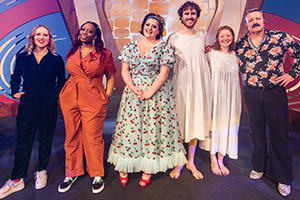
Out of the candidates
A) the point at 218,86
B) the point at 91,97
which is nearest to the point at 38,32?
the point at 91,97

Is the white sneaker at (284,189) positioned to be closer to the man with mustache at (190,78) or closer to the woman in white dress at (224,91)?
the woman in white dress at (224,91)

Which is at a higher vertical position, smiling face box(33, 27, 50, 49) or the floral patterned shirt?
smiling face box(33, 27, 50, 49)

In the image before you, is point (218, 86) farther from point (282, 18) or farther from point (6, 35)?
point (6, 35)

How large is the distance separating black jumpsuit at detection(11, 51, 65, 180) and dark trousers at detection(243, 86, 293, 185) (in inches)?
83.3

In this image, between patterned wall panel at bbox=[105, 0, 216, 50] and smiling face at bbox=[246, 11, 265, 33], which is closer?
→ smiling face at bbox=[246, 11, 265, 33]

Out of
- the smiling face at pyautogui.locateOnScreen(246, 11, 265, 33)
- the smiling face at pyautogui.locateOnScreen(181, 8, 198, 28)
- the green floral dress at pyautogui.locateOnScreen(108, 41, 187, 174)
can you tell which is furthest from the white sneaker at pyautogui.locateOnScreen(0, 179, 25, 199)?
the smiling face at pyautogui.locateOnScreen(246, 11, 265, 33)

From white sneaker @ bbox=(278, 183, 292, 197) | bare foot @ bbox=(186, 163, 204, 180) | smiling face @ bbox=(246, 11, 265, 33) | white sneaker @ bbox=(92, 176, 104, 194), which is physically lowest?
white sneaker @ bbox=(278, 183, 292, 197)

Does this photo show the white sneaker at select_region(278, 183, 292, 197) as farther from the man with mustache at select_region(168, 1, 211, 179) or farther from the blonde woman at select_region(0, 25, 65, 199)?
the blonde woman at select_region(0, 25, 65, 199)

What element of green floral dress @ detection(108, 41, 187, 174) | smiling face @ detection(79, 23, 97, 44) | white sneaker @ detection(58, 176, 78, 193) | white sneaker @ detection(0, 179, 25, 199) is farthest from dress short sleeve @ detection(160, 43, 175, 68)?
white sneaker @ detection(0, 179, 25, 199)

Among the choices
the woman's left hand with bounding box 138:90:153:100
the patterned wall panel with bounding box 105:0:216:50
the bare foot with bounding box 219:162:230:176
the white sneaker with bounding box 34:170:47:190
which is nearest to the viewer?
the woman's left hand with bounding box 138:90:153:100

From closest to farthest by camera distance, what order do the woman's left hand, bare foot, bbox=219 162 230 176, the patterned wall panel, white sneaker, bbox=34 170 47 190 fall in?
the woman's left hand, white sneaker, bbox=34 170 47 190, bare foot, bbox=219 162 230 176, the patterned wall panel

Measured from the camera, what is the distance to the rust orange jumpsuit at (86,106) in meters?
1.66

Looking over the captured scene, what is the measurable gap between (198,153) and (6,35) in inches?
131

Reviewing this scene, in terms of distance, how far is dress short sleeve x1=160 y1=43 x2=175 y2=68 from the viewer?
5.41 ft
